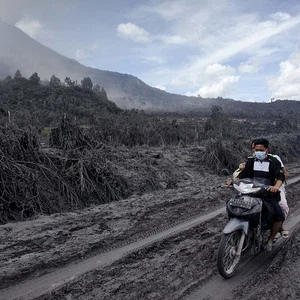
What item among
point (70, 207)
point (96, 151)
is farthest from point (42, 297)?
point (96, 151)

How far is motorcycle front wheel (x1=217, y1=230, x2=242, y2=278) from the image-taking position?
13.2ft

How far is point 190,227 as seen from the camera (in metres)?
6.35

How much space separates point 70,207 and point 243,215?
539cm

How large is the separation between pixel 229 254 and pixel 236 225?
395 mm

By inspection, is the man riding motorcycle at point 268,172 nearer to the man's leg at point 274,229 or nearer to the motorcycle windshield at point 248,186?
the man's leg at point 274,229

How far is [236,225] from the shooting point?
167 inches

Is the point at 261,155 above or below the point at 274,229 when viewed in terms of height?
above

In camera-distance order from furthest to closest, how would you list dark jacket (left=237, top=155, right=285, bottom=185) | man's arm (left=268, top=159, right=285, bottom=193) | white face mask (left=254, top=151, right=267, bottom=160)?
1. white face mask (left=254, top=151, right=267, bottom=160)
2. dark jacket (left=237, top=155, right=285, bottom=185)
3. man's arm (left=268, top=159, right=285, bottom=193)

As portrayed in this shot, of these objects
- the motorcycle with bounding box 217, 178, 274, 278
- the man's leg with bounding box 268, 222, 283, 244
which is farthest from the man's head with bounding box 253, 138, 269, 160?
the man's leg with bounding box 268, 222, 283, 244

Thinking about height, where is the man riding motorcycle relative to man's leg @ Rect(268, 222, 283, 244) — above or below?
above

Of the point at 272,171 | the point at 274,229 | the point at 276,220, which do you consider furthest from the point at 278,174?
the point at 274,229

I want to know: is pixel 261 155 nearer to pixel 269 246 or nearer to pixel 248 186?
pixel 248 186

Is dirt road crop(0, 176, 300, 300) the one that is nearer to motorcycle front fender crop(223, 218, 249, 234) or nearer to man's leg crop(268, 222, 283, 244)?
man's leg crop(268, 222, 283, 244)

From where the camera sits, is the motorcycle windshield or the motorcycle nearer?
the motorcycle
